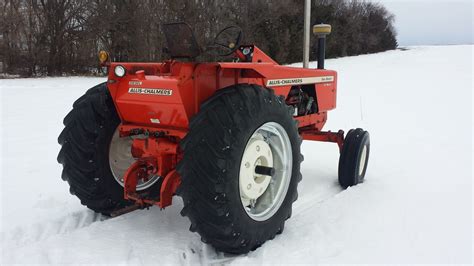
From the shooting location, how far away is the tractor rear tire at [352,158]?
4.01 m

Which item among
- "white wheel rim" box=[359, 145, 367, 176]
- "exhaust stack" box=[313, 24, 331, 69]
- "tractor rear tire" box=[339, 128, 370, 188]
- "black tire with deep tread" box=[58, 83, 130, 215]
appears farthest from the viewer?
"exhaust stack" box=[313, 24, 331, 69]

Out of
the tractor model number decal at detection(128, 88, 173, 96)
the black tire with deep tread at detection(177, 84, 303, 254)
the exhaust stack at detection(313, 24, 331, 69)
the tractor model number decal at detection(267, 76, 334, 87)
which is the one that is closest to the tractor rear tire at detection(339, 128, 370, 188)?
the tractor model number decal at detection(267, 76, 334, 87)

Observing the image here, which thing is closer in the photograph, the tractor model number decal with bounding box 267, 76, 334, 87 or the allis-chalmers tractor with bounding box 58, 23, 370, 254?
the allis-chalmers tractor with bounding box 58, 23, 370, 254

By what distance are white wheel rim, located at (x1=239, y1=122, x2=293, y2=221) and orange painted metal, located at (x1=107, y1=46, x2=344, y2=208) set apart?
41 cm

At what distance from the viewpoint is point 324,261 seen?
2580 mm

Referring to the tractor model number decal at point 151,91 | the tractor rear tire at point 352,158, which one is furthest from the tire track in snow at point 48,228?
the tractor rear tire at point 352,158

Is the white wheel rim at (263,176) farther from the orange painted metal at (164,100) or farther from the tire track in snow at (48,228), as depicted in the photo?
the tire track in snow at (48,228)

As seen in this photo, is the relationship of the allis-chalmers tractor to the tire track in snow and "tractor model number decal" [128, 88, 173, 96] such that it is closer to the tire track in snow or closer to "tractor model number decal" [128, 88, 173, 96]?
"tractor model number decal" [128, 88, 173, 96]

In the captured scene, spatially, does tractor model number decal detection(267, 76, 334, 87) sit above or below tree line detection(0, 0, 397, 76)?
below

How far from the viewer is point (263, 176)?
2820mm

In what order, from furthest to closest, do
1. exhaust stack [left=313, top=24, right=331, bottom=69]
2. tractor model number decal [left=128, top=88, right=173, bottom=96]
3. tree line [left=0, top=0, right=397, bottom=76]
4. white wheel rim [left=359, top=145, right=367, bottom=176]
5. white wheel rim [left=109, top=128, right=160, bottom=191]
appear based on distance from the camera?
tree line [left=0, top=0, right=397, bottom=76] → exhaust stack [left=313, top=24, right=331, bottom=69] → white wheel rim [left=359, top=145, right=367, bottom=176] → white wheel rim [left=109, top=128, right=160, bottom=191] → tractor model number decal [left=128, top=88, right=173, bottom=96]

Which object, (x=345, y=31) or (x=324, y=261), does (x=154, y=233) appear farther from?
(x=345, y=31)

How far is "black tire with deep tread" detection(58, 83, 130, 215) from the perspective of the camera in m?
2.91

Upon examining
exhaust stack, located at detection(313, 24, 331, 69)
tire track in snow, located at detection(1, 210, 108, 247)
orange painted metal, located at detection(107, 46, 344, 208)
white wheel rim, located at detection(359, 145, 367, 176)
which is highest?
exhaust stack, located at detection(313, 24, 331, 69)
